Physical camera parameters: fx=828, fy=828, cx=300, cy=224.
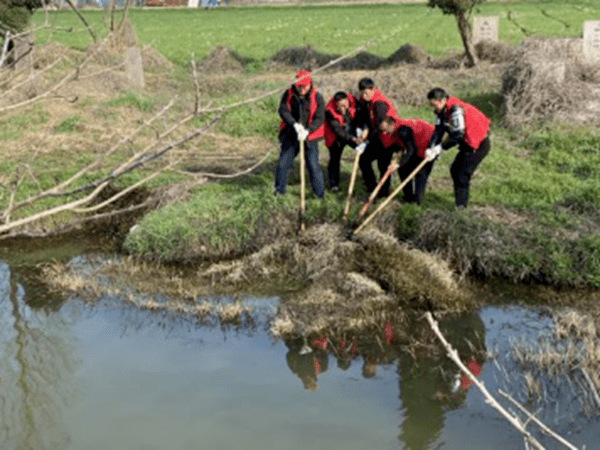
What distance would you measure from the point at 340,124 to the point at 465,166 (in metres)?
1.78

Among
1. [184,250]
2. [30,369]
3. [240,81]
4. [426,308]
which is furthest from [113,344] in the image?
[240,81]

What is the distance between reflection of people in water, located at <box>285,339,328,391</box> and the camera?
7.13m

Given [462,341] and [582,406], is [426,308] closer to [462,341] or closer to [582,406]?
[462,341]

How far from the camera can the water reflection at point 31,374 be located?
6.58 metres

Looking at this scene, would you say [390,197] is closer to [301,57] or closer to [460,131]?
[460,131]

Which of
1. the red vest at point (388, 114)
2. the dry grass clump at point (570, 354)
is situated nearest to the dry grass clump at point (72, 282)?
the red vest at point (388, 114)

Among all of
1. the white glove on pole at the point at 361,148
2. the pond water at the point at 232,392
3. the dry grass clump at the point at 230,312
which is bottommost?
the pond water at the point at 232,392

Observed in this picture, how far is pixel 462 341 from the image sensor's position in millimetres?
7648

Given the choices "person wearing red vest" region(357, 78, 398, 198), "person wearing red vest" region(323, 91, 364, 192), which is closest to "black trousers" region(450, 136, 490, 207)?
"person wearing red vest" region(357, 78, 398, 198)

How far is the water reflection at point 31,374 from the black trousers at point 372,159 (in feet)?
13.7

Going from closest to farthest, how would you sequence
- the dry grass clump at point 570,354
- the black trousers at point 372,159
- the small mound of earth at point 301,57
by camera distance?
1. the dry grass clump at point 570,354
2. the black trousers at point 372,159
3. the small mound of earth at point 301,57

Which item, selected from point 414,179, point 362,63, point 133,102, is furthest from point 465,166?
point 362,63

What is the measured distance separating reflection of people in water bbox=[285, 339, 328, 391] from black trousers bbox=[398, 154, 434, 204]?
3051 millimetres

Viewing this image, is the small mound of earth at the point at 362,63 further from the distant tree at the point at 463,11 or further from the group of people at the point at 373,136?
the group of people at the point at 373,136
